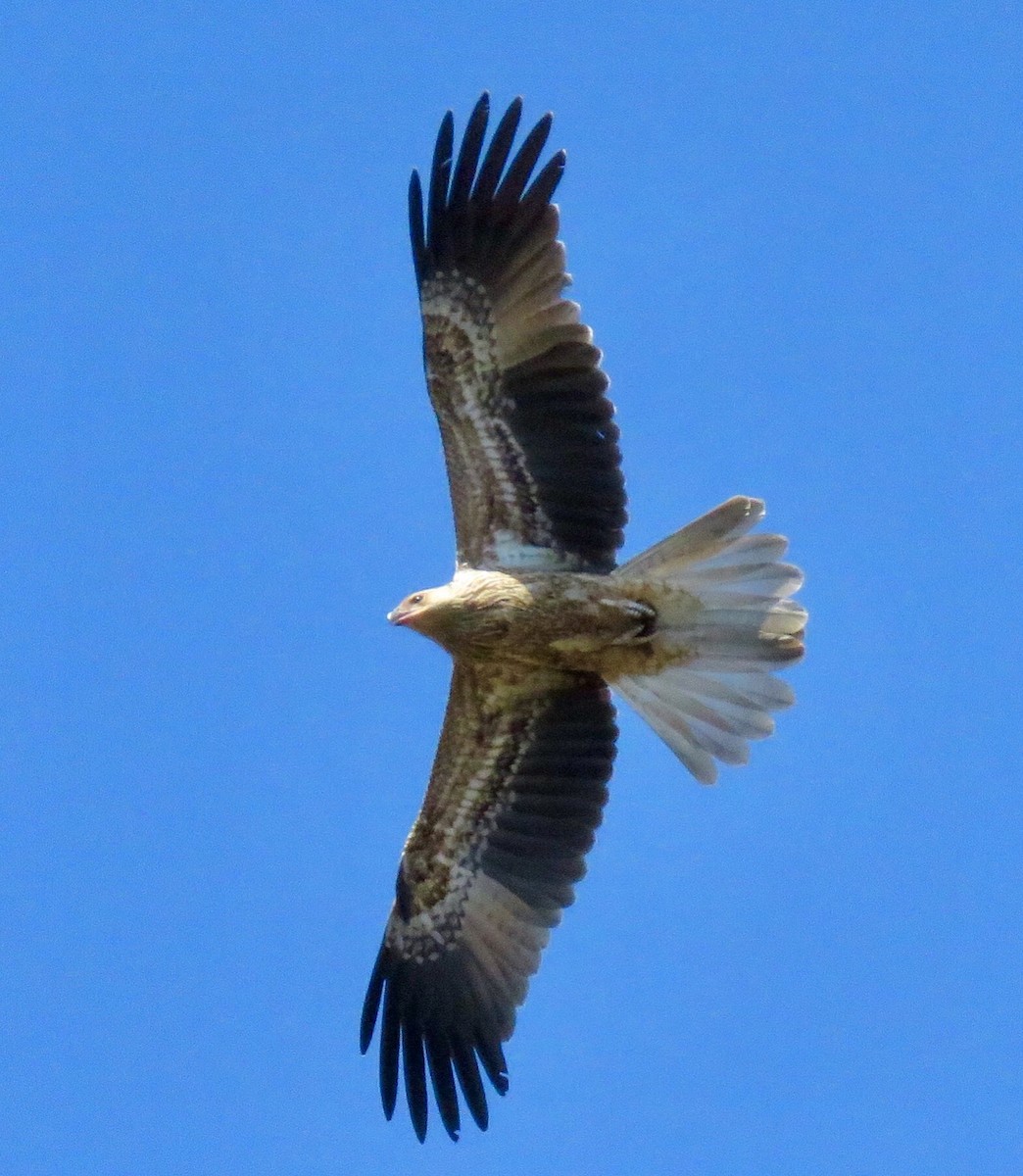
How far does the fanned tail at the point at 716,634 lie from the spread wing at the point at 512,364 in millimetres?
342

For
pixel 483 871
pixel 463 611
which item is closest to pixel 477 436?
pixel 463 611

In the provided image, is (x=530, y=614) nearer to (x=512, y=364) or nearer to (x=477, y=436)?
(x=477, y=436)

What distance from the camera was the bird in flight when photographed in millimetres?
10719

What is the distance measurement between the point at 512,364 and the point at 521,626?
4.01ft

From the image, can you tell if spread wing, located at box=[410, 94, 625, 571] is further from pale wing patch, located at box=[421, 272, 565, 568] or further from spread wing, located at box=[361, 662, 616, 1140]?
spread wing, located at box=[361, 662, 616, 1140]

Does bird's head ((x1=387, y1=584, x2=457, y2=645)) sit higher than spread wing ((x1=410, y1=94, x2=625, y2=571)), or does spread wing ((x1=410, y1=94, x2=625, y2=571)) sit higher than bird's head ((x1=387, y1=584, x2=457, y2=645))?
spread wing ((x1=410, y1=94, x2=625, y2=571))

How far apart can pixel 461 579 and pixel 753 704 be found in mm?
1500

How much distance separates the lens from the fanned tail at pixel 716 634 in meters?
10.8

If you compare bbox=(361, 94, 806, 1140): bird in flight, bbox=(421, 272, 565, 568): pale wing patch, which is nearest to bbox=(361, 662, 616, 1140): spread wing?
bbox=(361, 94, 806, 1140): bird in flight

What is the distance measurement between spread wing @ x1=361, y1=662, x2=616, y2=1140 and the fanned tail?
1.21 feet

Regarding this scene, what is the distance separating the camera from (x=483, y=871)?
11.2m

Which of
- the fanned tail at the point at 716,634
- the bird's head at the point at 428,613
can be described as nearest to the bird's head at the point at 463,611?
the bird's head at the point at 428,613

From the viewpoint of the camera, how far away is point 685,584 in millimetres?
10820

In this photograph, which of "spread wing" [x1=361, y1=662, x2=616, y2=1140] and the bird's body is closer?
the bird's body
